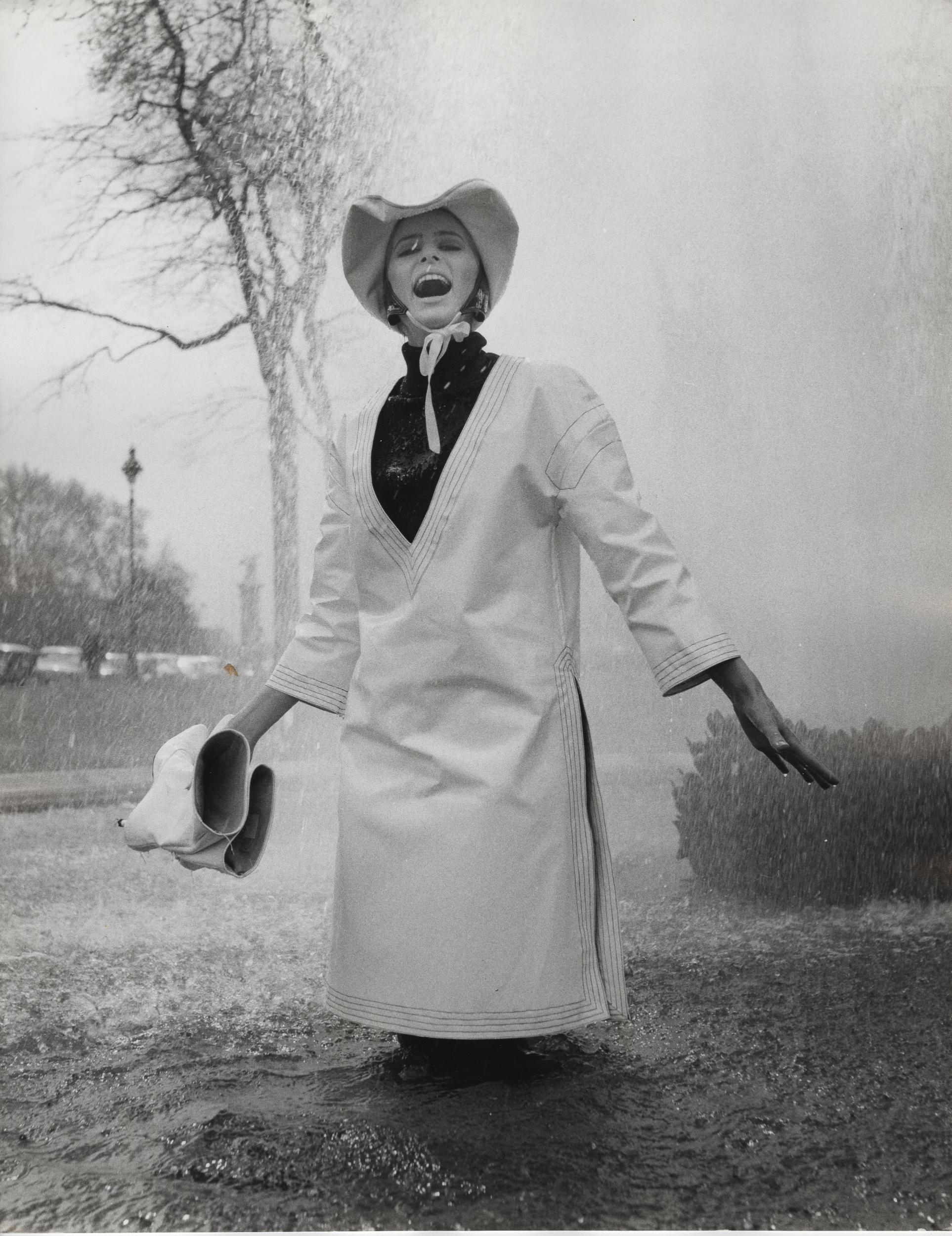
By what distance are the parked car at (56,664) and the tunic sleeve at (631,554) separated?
128 inches

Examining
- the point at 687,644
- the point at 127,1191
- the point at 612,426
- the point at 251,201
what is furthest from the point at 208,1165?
the point at 251,201

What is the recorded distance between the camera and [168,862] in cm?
423

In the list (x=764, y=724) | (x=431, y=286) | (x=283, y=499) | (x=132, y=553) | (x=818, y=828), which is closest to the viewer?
(x=764, y=724)

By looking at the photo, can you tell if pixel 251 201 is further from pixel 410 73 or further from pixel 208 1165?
pixel 208 1165

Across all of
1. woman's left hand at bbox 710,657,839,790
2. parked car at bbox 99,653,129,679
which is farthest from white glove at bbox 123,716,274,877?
parked car at bbox 99,653,129,679

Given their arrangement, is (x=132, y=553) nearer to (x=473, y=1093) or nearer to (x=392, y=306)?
(x=392, y=306)

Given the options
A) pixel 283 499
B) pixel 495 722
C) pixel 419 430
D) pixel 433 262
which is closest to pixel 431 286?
pixel 433 262

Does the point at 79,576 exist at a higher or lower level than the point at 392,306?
lower

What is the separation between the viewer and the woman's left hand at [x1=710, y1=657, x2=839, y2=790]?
6.39ft

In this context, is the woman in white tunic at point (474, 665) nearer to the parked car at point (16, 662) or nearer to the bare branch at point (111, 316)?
the bare branch at point (111, 316)

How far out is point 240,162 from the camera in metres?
4.80

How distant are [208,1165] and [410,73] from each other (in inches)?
162

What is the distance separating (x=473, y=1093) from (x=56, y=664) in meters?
3.37

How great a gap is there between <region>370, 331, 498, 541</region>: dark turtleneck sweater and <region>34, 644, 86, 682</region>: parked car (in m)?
2.99
